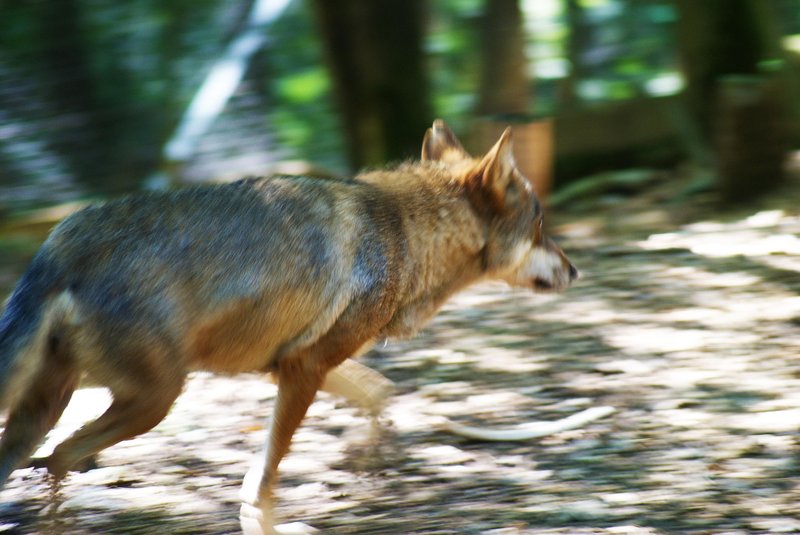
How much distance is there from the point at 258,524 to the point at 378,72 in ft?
18.1

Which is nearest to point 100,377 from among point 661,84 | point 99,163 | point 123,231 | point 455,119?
point 123,231

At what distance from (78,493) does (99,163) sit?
5476mm

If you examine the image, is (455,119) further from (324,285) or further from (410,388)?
(324,285)

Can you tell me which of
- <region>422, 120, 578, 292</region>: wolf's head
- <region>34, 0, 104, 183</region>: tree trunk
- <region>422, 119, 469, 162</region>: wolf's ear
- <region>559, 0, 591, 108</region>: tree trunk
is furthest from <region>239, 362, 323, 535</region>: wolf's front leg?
<region>559, 0, 591, 108</region>: tree trunk

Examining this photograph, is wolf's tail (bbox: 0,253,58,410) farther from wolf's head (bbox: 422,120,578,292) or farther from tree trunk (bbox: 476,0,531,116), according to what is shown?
tree trunk (bbox: 476,0,531,116)

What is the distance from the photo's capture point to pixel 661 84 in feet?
35.7

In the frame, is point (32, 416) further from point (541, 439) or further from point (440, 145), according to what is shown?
point (440, 145)

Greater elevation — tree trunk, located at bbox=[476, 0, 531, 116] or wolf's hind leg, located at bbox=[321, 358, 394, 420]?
tree trunk, located at bbox=[476, 0, 531, 116]

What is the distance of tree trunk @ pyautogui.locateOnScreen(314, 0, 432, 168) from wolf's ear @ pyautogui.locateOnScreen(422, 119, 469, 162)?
311cm

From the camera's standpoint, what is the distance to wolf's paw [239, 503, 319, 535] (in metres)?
4.52

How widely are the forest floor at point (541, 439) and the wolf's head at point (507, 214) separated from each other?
733mm

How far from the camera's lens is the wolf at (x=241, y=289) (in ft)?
13.5

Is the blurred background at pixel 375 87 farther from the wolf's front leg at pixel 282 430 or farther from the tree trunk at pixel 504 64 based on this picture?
the wolf's front leg at pixel 282 430

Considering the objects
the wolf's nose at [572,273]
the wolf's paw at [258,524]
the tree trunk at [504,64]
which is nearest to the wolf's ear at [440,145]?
the wolf's nose at [572,273]
